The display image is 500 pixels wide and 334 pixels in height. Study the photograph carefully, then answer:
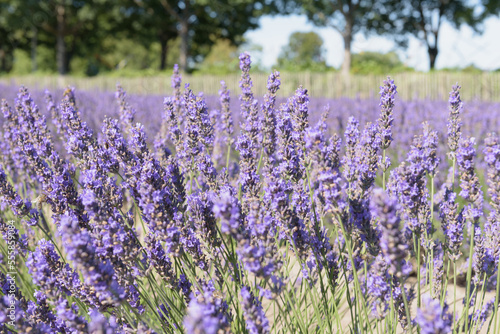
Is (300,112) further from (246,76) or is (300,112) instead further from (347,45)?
(347,45)

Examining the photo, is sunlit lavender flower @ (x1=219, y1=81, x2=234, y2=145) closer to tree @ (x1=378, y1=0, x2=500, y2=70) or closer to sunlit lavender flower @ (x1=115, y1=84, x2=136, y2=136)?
sunlit lavender flower @ (x1=115, y1=84, x2=136, y2=136)

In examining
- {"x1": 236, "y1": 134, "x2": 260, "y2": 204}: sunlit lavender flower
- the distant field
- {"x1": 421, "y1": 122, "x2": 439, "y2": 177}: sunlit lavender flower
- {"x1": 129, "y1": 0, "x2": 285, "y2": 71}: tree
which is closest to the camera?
{"x1": 236, "y1": 134, "x2": 260, "y2": 204}: sunlit lavender flower

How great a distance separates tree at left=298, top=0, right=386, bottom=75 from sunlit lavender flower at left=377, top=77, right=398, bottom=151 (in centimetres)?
2198

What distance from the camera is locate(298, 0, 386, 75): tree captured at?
2419 centimetres

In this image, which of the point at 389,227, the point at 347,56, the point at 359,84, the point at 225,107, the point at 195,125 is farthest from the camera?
the point at 347,56

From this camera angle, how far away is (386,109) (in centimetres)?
194

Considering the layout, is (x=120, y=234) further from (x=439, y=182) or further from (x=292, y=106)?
(x=439, y=182)

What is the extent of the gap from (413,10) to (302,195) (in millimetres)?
31536

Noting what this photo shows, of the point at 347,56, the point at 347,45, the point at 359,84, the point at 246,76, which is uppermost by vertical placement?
the point at 347,45

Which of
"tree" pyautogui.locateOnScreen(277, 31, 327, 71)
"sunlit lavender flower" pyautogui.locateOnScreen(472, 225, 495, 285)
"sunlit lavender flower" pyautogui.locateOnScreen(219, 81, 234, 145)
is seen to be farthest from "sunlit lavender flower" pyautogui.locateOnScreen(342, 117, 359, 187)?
"tree" pyautogui.locateOnScreen(277, 31, 327, 71)

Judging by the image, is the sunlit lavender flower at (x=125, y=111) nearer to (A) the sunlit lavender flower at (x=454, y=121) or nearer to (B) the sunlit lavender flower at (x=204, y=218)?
(B) the sunlit lavender flower at (x=204, y=218)

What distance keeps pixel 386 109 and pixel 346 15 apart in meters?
24.4

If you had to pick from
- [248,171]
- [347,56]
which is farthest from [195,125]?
[347,56]

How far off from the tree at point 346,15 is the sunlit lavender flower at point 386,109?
21984mm
